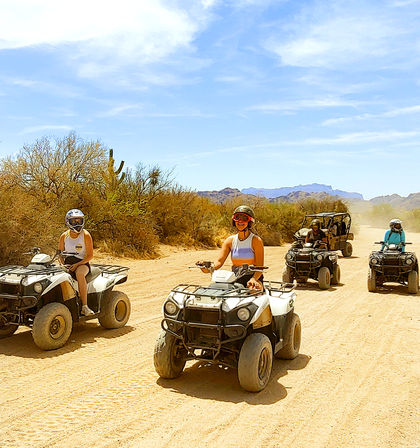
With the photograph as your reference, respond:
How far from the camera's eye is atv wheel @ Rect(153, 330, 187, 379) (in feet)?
17.2

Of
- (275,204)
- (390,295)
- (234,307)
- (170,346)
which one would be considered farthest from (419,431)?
(275,204)

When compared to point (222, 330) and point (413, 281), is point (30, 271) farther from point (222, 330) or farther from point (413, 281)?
point (413, 281)

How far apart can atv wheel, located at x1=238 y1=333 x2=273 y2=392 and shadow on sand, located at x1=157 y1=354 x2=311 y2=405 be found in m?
0.12

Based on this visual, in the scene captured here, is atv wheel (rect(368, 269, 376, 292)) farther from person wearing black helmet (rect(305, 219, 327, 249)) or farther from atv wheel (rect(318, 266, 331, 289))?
person wearing black helmet (rect(305, 219, 327, 249))

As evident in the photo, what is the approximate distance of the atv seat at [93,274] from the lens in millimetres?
7621

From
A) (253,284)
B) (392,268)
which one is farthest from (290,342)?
(392,268)

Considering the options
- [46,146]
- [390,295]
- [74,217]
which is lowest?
[390,295]

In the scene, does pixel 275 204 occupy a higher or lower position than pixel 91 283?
higher

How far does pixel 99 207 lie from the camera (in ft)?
61.2

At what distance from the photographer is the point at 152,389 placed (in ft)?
16.7

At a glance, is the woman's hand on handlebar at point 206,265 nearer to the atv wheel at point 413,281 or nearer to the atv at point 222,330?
the atv at point 222,330

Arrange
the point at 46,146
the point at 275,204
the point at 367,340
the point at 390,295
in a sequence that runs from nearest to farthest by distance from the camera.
Result: the point at 367,340 → the point at 390,295 → the point at 46,146 → the point at 275,204

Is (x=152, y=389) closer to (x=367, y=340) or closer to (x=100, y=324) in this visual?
(x=100, y=324)

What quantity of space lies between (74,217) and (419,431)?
5250 mm
